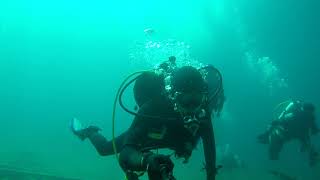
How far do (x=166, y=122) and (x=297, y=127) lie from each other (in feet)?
18.2

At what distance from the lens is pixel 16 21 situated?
2312 inches

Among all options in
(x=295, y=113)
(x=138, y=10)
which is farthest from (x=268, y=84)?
(x=295, y=113)

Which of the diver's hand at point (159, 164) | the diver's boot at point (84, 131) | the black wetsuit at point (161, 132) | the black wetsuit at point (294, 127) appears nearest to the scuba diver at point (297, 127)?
the black wetsuit at point (294, 127)

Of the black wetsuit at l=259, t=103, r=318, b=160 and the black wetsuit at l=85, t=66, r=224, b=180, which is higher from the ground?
the black wetsuit at l=259, t=103, r=318, b=160

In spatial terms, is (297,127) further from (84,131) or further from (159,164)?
(159,164)

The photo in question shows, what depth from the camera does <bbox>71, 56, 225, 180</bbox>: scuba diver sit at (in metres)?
2.94

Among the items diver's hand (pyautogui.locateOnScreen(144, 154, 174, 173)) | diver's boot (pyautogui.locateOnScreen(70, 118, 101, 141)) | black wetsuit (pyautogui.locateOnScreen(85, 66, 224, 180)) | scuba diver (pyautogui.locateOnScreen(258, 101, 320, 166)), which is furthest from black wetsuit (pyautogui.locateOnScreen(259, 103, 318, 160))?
diver's hand (pyautogui.locateOnScreen(144, 154, 174, 173))

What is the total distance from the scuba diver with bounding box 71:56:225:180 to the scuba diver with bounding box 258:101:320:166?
4.81 metres

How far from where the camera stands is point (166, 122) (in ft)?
11.1

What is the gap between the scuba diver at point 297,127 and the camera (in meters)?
8.10

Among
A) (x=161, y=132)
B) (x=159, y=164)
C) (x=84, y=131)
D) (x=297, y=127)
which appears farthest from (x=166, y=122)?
(x=297, y=127)

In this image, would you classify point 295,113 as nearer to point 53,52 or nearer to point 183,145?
point 183,145

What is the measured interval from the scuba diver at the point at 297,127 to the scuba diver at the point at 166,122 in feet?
15.8

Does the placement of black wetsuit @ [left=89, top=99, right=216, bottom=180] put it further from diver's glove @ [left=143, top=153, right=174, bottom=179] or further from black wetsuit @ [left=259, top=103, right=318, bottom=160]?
black wetsuit @ [left=259, top=103, right=318, bottom=160]
